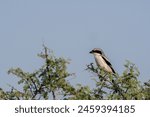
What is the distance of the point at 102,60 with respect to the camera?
106 ft

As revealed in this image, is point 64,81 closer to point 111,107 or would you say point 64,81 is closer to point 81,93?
point 81,93

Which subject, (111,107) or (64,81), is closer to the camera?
(111,107)

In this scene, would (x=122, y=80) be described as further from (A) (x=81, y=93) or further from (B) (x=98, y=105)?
(B) (x=98, y=105)

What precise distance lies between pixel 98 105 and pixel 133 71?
11.5ft

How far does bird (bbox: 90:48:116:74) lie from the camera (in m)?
31.3

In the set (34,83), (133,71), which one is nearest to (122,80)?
(133,71)

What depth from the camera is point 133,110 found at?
25219 mm

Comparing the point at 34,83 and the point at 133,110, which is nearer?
the point at 133,110

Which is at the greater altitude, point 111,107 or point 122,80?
point 122,80

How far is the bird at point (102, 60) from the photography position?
3129 cm

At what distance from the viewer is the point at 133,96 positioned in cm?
2770

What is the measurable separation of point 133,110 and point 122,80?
3.09m

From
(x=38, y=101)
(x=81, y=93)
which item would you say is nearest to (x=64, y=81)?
(x=81, y=93)

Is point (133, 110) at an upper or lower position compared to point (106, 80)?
lower
